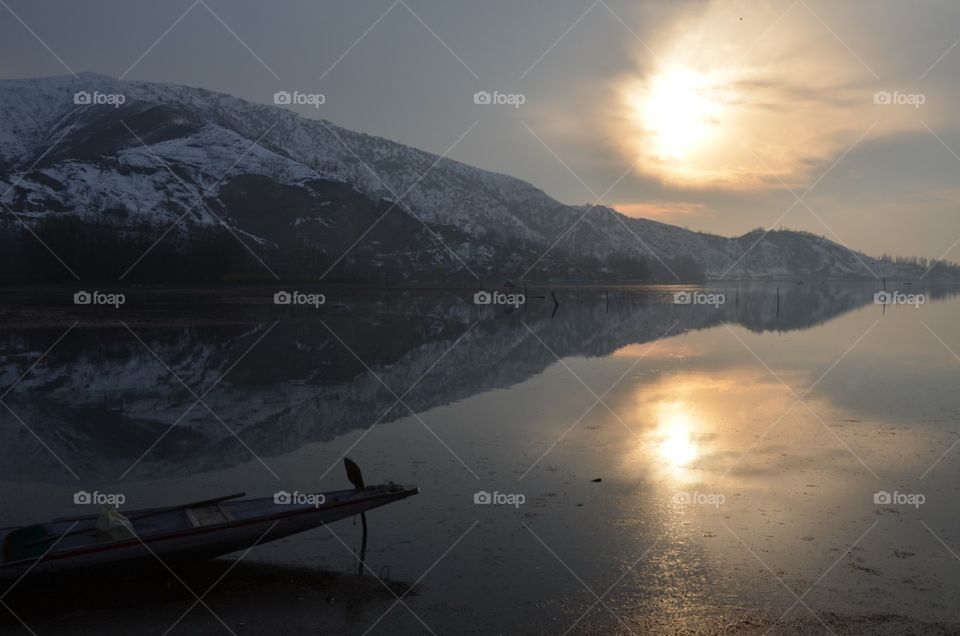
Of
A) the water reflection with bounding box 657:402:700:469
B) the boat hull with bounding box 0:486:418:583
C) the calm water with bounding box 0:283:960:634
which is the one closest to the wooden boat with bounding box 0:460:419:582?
the boat hull with bounding box 0:486:418:583

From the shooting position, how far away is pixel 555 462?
71.6 ft

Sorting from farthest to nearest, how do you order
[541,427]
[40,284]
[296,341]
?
[40,284] → [296,341] → [541,427]

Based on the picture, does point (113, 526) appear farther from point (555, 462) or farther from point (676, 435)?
point (676, 435)

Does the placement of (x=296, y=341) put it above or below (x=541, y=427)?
above

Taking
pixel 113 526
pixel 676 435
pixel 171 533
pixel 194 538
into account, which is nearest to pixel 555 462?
pixel 676 435

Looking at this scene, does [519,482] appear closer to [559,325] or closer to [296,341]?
[296,341]

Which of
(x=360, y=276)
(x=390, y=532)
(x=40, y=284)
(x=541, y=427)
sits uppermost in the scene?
(x=360, y=276)

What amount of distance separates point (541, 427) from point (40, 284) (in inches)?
4679

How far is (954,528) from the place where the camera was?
16406 mm

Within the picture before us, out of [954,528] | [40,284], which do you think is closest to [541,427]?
[954,528]

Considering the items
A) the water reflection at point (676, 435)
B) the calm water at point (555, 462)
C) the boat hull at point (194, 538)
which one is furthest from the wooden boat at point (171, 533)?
the water reflection at point (676, 435)

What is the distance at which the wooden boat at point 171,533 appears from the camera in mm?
12906

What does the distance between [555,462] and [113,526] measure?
12166mm

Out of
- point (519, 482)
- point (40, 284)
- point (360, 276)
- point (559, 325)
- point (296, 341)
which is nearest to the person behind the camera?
point (519, 482)
